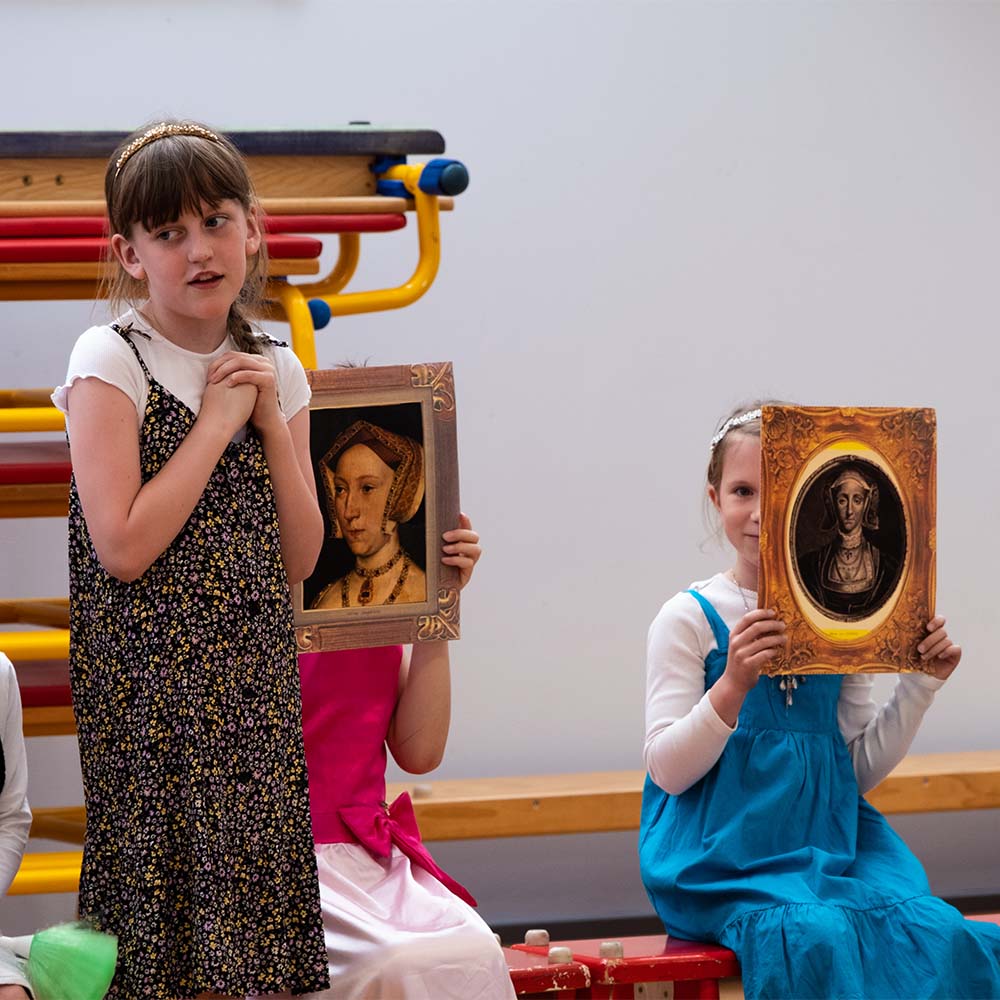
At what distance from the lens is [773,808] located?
1.84 metres

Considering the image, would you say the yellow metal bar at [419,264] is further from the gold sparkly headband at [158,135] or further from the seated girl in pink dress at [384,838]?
the gold sparkly headband at [158,135]

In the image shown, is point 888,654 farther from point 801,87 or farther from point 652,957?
point 801,87

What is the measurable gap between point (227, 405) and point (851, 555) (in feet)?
2.63

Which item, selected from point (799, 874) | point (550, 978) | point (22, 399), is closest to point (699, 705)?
point (799, 874)

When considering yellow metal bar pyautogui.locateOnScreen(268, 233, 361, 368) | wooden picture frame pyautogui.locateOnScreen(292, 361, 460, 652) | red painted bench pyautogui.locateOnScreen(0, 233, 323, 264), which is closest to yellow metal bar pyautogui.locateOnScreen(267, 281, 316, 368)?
yellow metal bar pyautogui.locateOnScreen(268, 233, 361, 368)

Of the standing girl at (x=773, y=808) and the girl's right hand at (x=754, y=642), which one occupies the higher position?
the girl's right hand at (x=754, y=642)

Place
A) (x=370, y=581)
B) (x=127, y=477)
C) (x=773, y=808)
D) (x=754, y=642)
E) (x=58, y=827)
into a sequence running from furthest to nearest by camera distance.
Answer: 1. (x=58, y=827)
2. (x=773, y=808)
3. (x=754, y=642)
4. (x=370, y=581)
5. (x=127, y=477)

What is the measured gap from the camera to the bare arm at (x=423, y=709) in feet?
5.68

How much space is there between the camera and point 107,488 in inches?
52.6

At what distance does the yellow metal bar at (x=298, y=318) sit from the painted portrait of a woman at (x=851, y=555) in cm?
74

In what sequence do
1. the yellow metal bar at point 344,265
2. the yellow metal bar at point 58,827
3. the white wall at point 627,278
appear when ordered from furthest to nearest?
1. the white wall at point 627,278
2. the yellow metal bar at point 344,265
3. the yellow metal bar at point 58,827

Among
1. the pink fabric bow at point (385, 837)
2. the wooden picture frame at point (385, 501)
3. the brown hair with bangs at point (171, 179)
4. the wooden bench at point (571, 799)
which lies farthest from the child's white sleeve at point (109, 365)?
the wooden bench at point (571, 799)

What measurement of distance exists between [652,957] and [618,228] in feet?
5.60

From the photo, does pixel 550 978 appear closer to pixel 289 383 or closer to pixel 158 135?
pixel 289 383
